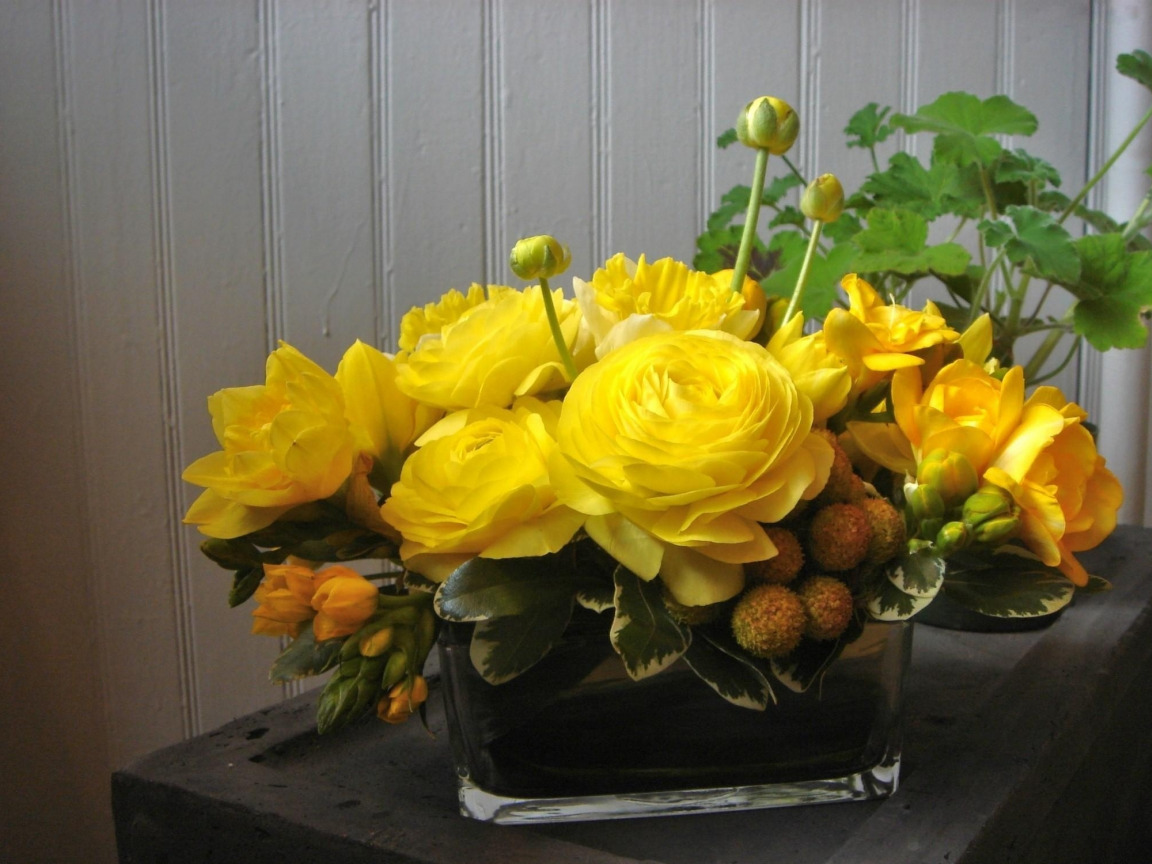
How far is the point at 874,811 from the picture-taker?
490mm

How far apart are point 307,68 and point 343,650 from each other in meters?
0.73

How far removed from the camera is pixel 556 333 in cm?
43

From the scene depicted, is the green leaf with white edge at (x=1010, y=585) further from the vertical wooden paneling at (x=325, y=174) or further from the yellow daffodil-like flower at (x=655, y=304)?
the vertical wooden paneling at (x=325, y=174)

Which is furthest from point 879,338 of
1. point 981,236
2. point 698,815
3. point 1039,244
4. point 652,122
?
point 652,122

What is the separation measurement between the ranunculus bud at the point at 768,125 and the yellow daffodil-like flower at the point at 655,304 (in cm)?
7

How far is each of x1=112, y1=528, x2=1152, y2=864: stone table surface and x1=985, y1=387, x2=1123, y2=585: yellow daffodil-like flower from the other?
0.14 metres

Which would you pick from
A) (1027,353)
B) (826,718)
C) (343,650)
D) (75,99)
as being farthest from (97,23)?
(1027,353)

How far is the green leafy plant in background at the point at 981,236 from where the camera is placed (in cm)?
85

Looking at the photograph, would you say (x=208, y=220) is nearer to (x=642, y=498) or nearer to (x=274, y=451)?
(x=274, y=451)

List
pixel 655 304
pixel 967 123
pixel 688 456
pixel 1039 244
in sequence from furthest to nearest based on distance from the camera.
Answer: pixel 967 123 → pixel 1039 244 → pixel 655 304 → pixel 688 456

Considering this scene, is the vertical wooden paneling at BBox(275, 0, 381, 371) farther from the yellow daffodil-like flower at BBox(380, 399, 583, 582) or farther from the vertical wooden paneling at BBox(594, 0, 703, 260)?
the yellow daffodil-like flower at BBox(380, 399, 583, 582)

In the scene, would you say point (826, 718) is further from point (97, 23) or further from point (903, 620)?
point (97, 23)

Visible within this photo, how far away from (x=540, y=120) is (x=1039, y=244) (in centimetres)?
53

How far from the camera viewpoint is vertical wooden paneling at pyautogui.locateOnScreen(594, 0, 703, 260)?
3.63 feet
